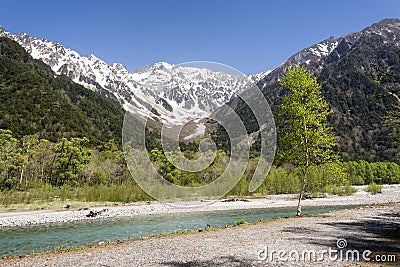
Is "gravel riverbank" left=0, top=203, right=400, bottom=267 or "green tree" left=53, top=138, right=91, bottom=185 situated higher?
"green tree" left=53, top=138, right=91, bottom=185

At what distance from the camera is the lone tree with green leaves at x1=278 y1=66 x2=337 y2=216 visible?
1855 cm

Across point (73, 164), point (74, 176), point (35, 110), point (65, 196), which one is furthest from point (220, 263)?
point (35, 110)

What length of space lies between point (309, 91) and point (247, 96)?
10.4 m

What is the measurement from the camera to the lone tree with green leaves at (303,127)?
60.8 feet

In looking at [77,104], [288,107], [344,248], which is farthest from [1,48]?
[344,248]

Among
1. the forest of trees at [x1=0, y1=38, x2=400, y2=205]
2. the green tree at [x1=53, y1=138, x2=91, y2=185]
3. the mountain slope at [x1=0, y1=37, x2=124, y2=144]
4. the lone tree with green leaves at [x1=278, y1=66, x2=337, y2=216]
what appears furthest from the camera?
the mountain slope at [x1=0, y1=37, x2=124, y2=144]

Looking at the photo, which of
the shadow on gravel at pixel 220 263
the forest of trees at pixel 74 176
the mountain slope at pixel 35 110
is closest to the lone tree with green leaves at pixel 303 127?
the shadow on gravel at pixel 220 263

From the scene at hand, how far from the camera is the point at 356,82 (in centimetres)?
19912

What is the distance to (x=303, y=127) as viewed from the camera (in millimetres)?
18875

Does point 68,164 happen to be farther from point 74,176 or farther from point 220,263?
point 220,263

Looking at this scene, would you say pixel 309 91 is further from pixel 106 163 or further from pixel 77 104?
pixel 77 104

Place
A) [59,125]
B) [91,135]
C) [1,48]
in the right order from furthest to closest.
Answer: [1,48] → [91,135] → [59,125]

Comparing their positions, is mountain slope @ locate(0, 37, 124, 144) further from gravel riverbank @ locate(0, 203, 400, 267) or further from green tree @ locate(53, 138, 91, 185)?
gravel riverbank @ locate(0, 203, 400, 267)

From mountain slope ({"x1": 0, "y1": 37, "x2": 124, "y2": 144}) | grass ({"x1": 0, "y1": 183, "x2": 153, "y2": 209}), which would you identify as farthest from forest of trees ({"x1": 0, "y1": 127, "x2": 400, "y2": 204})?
mountain slope ({"x1": 0, "y1": 37, "x2": 124, "y2": 144})
